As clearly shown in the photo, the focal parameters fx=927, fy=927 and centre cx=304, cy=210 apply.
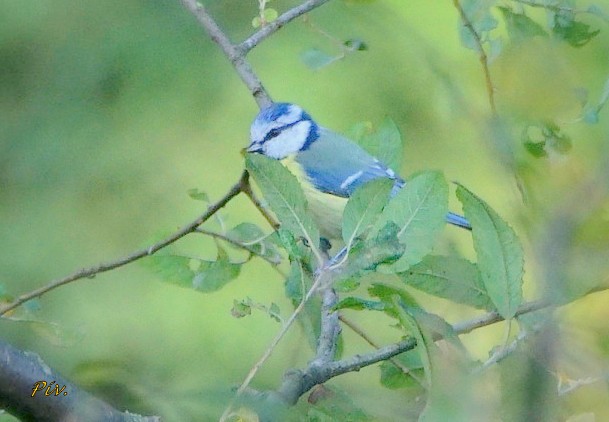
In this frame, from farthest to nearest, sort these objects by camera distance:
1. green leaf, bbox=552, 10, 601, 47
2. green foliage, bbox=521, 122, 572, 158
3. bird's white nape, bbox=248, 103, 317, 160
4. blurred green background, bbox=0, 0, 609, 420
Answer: blurred green background, bbox=0, 0, 609, 420 → bird's white nape, bbox=248, 103, 317, 160 → green leaf, bbox=552, 10, 601, 47 → green foliage, bbox=521, 122, 572, 158

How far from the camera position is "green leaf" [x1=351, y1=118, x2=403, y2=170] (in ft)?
2.88

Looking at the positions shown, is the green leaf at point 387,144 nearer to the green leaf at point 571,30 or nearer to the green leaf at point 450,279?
the green leaf at point 571,30

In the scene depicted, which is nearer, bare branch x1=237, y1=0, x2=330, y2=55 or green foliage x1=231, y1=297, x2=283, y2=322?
green foliage x1=231, y1=297, x2=283, y2=322

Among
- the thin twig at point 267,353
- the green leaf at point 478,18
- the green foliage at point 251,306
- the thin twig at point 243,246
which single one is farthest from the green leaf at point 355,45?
the thin twig at point 267,353

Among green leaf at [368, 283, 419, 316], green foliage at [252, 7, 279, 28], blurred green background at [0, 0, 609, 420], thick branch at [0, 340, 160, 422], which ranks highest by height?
thick branch at [0, 340, 160, 422]

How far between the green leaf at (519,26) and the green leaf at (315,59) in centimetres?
24

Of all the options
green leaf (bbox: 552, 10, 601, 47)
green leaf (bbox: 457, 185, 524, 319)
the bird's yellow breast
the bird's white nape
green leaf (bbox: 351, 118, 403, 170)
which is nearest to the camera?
green leaf (bbox: 457, 185, 524, 319)

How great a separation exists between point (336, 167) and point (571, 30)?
0.62 m

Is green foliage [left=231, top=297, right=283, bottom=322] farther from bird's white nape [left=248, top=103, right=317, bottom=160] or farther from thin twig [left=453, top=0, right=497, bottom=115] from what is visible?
bird's white nape [left=248, top=103, right=317, bottom=160]

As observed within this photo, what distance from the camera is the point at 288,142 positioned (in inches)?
56.7

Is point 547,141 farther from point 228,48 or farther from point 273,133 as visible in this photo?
point 273,133

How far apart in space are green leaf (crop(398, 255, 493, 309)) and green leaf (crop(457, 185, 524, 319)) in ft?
0.10

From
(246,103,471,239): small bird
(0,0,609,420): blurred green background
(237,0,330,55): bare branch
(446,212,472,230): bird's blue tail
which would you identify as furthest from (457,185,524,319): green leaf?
(0,0,609,420): blurred green background

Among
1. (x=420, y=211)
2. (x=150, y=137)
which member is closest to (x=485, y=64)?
(x=420, y=211)
